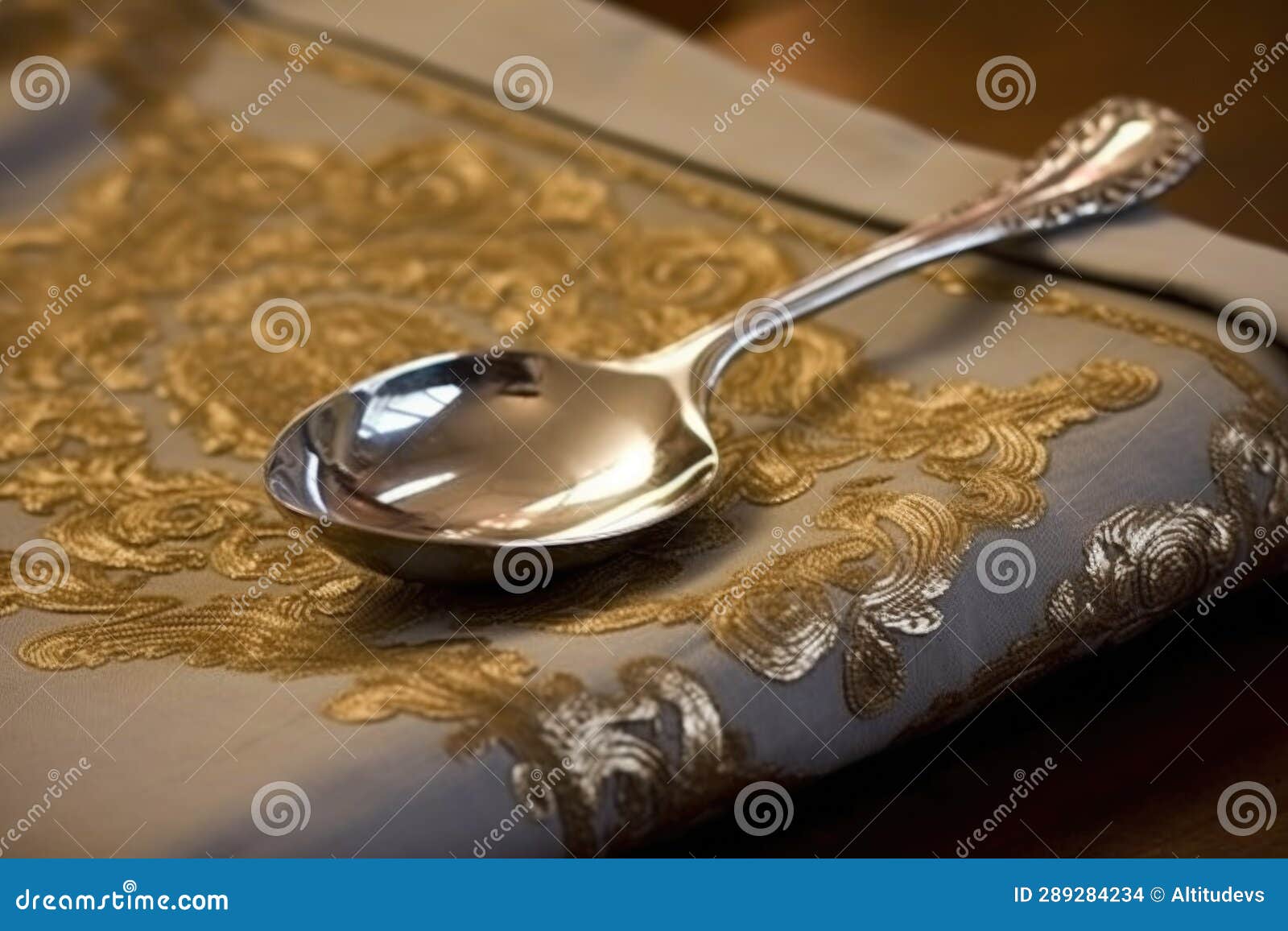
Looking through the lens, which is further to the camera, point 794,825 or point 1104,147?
point 1104,147

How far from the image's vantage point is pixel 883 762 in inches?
16.3

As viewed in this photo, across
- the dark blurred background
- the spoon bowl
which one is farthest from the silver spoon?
the dark blurred background

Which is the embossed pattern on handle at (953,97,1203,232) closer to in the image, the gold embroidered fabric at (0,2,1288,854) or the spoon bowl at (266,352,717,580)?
the gold embroidered fabric at (0,2,1288,854)

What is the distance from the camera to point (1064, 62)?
2.77ft

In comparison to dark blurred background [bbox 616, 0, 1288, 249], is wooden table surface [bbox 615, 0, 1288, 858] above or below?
below

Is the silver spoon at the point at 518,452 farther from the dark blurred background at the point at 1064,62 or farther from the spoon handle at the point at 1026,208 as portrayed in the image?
the dark blurred background at the point at 1064,62

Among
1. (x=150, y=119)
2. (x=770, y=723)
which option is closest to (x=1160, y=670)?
(x=770, y=723)

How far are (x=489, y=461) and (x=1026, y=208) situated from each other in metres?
0.24

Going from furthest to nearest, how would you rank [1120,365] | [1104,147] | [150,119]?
[150,119], [1104,147], [1120,365]

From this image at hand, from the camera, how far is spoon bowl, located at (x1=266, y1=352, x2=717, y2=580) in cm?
43

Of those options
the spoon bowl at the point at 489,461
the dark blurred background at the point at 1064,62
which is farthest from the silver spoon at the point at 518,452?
the dark blurred background at the point at 1064,62

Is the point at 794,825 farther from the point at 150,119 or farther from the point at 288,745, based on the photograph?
the point at 150,119

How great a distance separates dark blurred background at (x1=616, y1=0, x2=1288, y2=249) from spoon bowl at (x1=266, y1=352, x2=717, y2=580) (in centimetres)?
31

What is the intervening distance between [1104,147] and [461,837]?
1.35 ft
